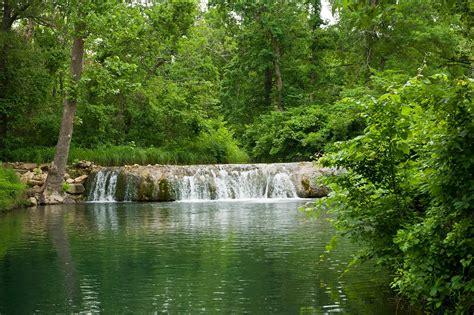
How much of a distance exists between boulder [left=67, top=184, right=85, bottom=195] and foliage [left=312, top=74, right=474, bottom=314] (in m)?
18.0

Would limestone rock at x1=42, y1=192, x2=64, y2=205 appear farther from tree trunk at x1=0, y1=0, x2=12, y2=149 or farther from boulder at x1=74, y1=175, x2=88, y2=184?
tree trunk at x1=0, y1=0, x2=12, y2=149

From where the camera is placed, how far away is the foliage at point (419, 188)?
14.7 feet

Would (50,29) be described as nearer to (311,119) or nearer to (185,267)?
(311,119)

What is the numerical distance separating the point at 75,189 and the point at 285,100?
15.2m

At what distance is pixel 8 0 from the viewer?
75.5 ft

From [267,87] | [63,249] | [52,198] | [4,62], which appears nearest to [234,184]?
Answer: [52,198]

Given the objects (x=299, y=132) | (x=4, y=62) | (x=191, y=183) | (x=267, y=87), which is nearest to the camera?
(x=191, y=183)

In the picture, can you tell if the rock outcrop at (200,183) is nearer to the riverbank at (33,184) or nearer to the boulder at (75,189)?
the boulder at (75,189)

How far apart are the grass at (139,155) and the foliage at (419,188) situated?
1899 cm

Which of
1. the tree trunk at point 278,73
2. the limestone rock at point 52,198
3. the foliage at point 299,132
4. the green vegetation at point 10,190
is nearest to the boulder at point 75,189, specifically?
the limestone rock at point 52,198

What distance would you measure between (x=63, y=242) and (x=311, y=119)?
19951 millimetres

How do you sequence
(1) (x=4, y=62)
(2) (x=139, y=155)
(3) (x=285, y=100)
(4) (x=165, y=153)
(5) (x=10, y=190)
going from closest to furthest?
1. (5) (x=10, y=190)
2. (1) (x=4, y=62)
3. (2) (x=139, y=155)
4. (4) (x=165, y=153)
5. (3) (x=285, y=100)

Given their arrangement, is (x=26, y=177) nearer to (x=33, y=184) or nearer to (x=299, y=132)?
(x=33, y=184)

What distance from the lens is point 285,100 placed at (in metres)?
34.7
